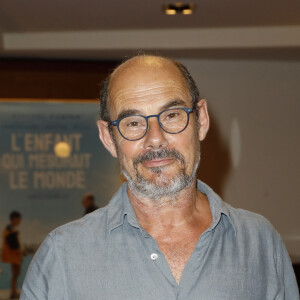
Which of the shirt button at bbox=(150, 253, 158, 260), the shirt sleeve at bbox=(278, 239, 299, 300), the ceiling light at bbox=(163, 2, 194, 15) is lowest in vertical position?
the shirt sleeve at bbox=(278, 239, 299, 300)

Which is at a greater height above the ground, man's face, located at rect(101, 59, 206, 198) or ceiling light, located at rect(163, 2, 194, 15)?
ceiling light, located at rect(163, 2, 194, 15)

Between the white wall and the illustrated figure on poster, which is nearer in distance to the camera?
the illustrated figure on poster

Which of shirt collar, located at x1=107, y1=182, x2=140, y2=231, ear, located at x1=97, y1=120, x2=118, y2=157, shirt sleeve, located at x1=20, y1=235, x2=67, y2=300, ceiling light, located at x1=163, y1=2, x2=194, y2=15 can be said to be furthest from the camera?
ceiling light, located at x1=163, y1=2, x2=194, y2=15

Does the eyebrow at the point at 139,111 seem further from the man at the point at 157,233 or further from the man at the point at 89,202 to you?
the man at the point at 89,202

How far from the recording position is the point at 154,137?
1511mm

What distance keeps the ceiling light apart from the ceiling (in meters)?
0.08

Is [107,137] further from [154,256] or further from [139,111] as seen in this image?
[154,256]

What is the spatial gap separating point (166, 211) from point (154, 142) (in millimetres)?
222

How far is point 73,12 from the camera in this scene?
433cm

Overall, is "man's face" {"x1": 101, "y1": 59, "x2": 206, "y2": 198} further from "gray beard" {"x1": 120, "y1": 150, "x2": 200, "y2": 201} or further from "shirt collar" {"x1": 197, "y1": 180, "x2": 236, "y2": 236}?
"shirt collar" {"x1": 197, "y1": 180, "x2": 236, "y2": 236}

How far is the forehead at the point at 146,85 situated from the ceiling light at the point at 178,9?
2608 mm

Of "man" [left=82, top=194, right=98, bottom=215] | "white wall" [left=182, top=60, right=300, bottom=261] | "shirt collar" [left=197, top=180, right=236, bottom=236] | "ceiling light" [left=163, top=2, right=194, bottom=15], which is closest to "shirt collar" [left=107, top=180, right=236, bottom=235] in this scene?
"shirt collar" [left=197, top=180, right=236, bottom=236]

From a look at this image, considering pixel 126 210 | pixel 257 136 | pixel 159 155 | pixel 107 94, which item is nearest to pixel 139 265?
pixel 126 210

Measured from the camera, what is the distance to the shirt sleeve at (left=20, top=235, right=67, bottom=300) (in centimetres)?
147
